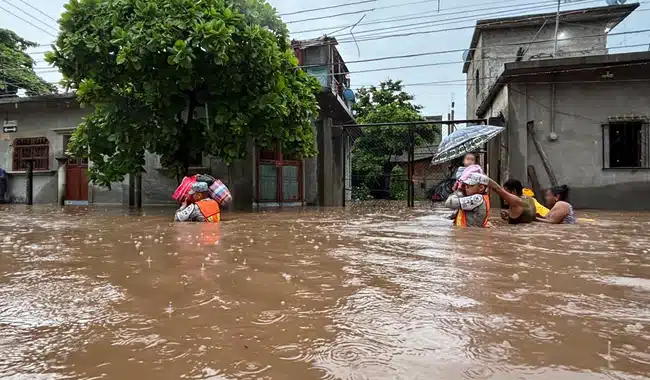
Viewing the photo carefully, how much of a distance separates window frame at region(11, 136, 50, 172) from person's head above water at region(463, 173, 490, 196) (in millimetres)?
14702

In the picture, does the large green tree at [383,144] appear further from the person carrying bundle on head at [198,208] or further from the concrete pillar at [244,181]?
the person carrying bundle on head at [198,208]

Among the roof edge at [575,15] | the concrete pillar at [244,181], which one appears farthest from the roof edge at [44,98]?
the roof edge at [575,15]

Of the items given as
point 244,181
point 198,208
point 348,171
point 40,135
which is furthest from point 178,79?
point 348,171

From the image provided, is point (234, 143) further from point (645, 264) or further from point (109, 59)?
point (645, 264)

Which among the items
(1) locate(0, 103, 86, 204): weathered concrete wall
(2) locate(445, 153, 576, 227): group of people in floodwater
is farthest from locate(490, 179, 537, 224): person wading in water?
(1) locate(0, 103, 86, 204): weathered concrete wall

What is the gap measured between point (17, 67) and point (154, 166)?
14.2m

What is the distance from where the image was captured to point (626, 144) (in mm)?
11648

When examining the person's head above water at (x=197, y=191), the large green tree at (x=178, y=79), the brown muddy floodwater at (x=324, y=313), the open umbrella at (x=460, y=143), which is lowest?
the brown muddy floodwater at (x=324, y=313)

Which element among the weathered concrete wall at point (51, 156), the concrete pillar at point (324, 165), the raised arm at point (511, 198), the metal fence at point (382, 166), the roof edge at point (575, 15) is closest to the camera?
the raised arm at point (511, 198)

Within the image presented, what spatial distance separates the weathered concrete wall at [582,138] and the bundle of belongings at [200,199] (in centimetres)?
780

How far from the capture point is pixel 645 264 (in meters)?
3.77

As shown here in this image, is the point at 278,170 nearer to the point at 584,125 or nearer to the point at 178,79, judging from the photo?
the point at 178,79

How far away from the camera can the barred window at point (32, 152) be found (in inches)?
621

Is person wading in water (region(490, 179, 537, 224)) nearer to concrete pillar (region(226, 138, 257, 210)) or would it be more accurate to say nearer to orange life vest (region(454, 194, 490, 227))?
orange life vest (region(454, 194, 490, 227))
